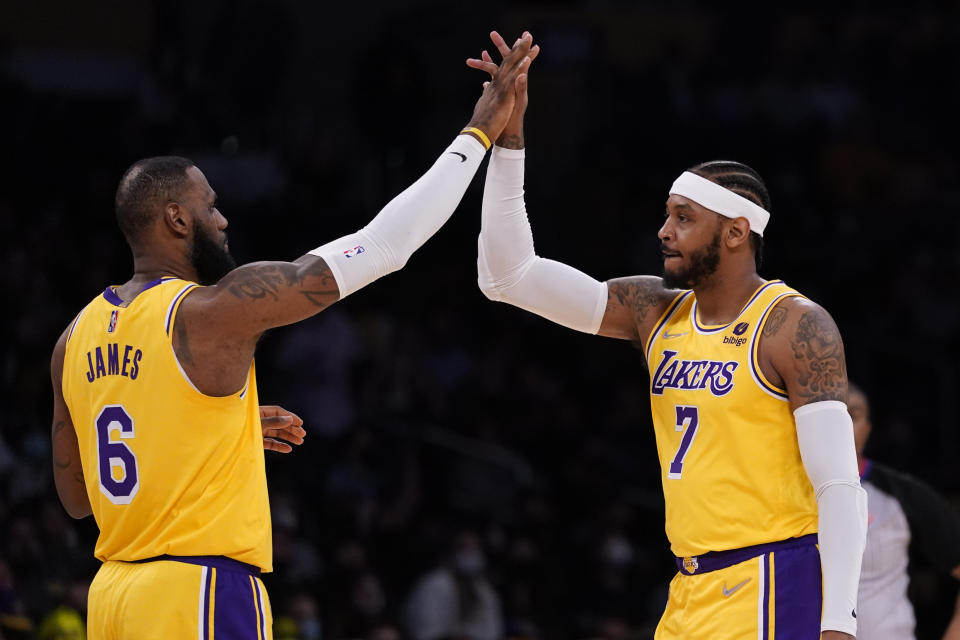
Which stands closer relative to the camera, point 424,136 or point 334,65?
point 424,136

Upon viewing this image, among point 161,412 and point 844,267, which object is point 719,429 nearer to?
point 161,412

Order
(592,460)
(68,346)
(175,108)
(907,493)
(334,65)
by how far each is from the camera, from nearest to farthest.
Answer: (68,346) → (907,493) → (592,460) → (175,108) → (334,65)

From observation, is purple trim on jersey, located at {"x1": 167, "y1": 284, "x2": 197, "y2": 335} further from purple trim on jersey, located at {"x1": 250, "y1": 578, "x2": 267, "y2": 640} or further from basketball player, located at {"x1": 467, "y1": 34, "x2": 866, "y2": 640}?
basketball player, located at {"x1": 467, "y1": 34, "x2": 866, "y2": 640}

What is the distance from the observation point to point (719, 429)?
4.61m

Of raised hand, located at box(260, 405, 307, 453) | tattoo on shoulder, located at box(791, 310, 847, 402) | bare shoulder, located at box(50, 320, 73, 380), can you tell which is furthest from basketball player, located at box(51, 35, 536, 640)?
tattoo on shoulder, located at box(791, 310, 847, 402)

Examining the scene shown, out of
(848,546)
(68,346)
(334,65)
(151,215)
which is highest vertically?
(334,65)

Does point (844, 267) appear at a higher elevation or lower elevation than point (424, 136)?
lower

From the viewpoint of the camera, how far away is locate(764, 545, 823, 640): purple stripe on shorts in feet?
14.6

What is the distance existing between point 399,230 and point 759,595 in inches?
67.2

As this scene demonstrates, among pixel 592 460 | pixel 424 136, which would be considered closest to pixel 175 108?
pixel 424 136

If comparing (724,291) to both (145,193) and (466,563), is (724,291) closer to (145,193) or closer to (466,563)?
(145,193)

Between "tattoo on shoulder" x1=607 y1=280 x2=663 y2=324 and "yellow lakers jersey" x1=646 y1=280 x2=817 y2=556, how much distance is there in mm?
417

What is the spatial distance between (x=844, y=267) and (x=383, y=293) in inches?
195

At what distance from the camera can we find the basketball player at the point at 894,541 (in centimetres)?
633
